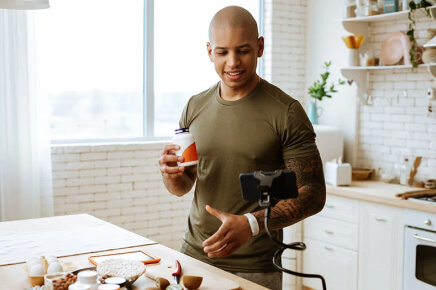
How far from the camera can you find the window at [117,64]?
4605mm

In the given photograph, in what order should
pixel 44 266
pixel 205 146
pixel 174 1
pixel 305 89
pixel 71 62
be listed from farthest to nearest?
pixel 305 89
pixel 174 1
pixel 71 62
pixel 205 146
pixel 44 266

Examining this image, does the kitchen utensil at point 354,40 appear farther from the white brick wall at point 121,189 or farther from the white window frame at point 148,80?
the white brick wall at point 121,189

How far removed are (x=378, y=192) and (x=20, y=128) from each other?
106 inches

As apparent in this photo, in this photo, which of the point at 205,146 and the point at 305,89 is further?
the point at 305,89

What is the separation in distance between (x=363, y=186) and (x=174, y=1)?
229 centimetres

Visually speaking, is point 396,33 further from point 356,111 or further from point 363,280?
point 363,280

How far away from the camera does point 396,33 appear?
478 centimetres

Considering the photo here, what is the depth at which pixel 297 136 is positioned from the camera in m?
2.18

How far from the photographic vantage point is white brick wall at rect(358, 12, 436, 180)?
4641 mm

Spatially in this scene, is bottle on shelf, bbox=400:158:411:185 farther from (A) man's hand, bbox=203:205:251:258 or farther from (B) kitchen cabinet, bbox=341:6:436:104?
(A) man's hand, bbox=203:205:251:258

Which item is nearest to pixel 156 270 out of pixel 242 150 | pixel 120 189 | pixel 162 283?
pixel 162 283

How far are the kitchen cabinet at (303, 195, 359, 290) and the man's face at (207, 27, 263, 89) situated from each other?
2.45 m

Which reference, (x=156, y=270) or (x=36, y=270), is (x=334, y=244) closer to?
(x=156, y=270)

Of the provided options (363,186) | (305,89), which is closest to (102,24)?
(305,89)
